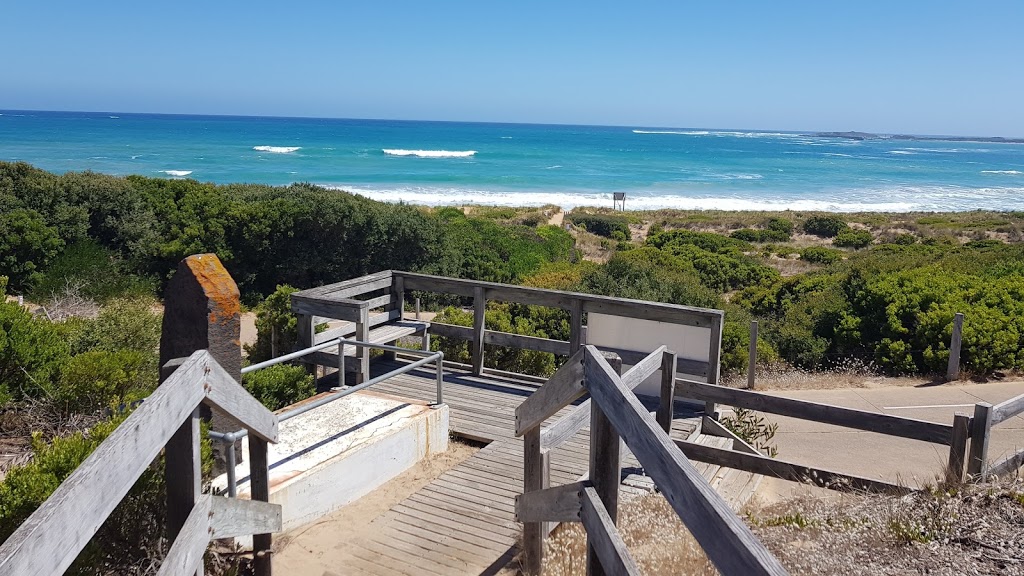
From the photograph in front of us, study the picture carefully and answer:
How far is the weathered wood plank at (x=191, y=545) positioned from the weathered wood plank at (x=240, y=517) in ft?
0.25

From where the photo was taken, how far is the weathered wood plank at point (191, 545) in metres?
2.31

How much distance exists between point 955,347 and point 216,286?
1069 centimetres

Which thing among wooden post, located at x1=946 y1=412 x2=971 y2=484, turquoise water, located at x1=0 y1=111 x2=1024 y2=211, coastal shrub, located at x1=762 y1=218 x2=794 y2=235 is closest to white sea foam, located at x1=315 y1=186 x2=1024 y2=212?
turquoise water, located at x1=0 y1=111 x2=1024 y2=211

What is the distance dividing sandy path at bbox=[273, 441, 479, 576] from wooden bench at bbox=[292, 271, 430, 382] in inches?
62.5

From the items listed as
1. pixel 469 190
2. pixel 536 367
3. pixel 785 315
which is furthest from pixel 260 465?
pixel 469 190

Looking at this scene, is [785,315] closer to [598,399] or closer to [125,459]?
[598,399]

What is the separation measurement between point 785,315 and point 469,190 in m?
45.1

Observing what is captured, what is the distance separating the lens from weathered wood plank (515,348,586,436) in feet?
10.5

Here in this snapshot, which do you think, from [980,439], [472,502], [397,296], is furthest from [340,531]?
[980,439]

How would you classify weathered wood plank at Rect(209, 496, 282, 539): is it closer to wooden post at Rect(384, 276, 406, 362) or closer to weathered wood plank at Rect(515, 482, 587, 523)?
weathered wood plank at Rect(515, 482, 587, 523)

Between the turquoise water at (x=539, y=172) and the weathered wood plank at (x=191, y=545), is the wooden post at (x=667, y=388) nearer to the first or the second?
the weathered wood plank at (x=191, y=545)

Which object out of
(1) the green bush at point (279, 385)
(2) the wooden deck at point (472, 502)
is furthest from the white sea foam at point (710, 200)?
(2) the wooden deck at point (472, 502)

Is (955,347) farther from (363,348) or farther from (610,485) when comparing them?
(610,485)

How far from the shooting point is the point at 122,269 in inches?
637
